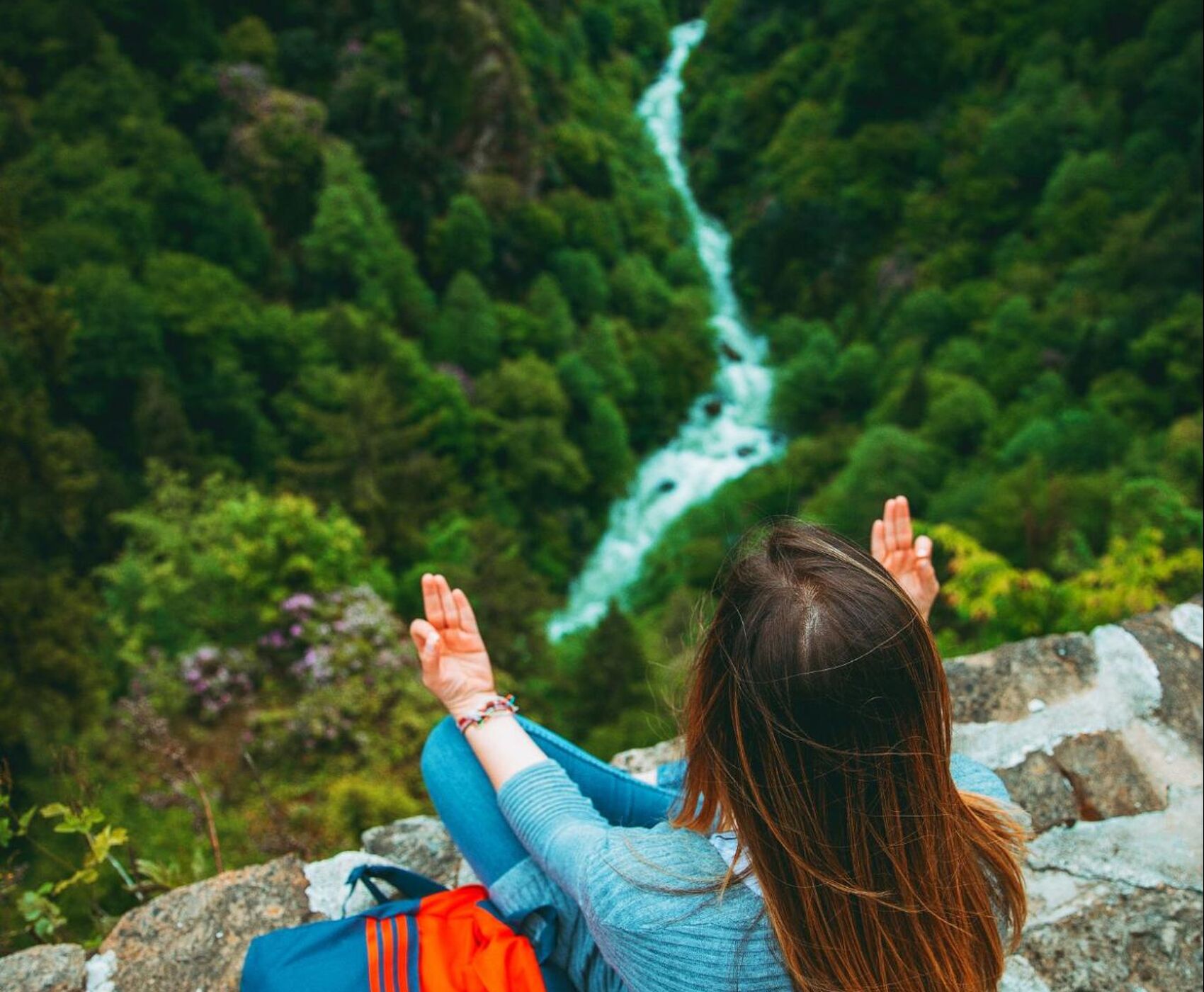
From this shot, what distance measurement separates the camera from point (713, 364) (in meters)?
29.3

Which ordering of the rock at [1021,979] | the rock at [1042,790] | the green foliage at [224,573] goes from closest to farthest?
the rock at [1021,979] < the rock at [1042,790] < the green foliage at [224,573]

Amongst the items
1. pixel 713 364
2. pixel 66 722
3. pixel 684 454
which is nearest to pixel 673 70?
pixel 713 364

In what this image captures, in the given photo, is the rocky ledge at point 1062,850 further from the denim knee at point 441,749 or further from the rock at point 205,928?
the denim knee at point 441,749

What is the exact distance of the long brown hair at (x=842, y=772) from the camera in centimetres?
102

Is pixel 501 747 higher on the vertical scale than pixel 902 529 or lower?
lower

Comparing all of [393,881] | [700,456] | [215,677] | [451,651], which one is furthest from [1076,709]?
[700,456]

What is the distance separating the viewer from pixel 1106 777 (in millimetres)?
2396

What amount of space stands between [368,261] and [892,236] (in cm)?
2289

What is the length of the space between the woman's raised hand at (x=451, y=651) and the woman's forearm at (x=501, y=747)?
6 cm

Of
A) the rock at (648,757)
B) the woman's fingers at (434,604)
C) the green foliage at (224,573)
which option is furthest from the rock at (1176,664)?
the green foliage at (224,573)

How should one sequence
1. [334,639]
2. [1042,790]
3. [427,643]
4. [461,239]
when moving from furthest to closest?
[461,239]
[334,639]
[1042,790]
[427,643]

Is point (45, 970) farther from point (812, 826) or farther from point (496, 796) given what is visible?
point (812, 826)

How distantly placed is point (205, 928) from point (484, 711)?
1.00m

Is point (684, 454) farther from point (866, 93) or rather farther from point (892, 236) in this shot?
point (866, 93)
